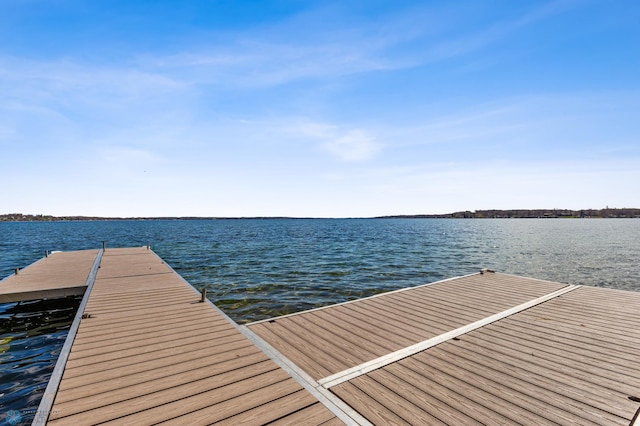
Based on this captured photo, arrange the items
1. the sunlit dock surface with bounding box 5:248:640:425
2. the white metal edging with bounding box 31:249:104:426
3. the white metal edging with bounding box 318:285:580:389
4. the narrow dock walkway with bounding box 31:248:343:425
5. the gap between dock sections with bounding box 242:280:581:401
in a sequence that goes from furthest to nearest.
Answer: the white metal edging with bounding box 318:285:580:389, the gap between dock sections with bounding box 242:280:581:401, the sunlit dock surface with bounding box 5:248:640:425, the narrow dock walkway with bounding box 31:248:343:425, the white metal edging with bounding box 31:249:104:426

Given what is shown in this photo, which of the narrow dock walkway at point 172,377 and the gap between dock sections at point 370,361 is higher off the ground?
the narrow dock walkway at point 172,377

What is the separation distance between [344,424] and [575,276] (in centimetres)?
2524

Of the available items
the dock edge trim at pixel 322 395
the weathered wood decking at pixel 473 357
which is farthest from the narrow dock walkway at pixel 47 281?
the dock edge trim at pixel 322 395

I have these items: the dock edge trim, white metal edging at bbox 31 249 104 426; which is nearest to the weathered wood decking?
the dock edge trim

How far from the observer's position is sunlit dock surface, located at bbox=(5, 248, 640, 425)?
3.75 m

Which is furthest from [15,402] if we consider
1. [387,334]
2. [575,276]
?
[575,276]

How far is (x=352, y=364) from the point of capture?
571 cm

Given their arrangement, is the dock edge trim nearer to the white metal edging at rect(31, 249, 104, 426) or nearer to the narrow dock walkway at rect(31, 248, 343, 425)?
the narrow dock walkway at rect(31, 248, 343, 425)

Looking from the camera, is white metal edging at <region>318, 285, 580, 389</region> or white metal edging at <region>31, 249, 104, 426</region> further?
white metal edging at <region>318, 285, 580, 389</region>

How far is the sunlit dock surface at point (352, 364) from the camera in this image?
3.75 m

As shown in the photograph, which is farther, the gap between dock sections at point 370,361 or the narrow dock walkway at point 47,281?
the narrow dock walkway at point 47,281

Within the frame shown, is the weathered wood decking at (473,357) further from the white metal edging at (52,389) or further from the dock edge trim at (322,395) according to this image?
the white metal edging at (52,389)

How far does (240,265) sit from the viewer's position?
76.6 ft

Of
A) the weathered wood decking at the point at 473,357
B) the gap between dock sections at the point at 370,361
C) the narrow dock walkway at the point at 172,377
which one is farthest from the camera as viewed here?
the gap between dock sections at the point at 370,361
